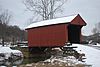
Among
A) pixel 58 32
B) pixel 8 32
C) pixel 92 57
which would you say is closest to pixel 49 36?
pixel 58 32

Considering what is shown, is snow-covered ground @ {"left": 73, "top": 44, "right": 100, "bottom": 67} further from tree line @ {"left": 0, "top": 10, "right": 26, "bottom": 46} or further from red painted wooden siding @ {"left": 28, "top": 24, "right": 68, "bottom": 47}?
tree line @ {"left": 0, "top": 10, "right": 26, "bottom": 46}

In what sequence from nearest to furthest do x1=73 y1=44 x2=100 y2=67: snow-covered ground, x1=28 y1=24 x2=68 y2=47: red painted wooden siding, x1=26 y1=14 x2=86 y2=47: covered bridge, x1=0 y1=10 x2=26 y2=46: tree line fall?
1. x1=73 y1=44 x2=100 y2=67: snow-covered ground
2. x1=26 y1=14 x2=86 y2=47: covered bridge
3. x1=28 y1=24 x2=68 y2=47: red painted wooden siding
4. x1=0 y1=10 x2=26 y2=46: tree line

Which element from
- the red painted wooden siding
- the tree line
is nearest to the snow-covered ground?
the red painted wooden siding

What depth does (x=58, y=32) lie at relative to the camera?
26.2 m

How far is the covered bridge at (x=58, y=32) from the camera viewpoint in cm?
2539

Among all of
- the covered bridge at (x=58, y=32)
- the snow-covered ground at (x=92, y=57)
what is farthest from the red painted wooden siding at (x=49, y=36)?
the snow-covered ground at (x=92, y=57)

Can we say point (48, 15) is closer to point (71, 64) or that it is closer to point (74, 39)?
point (74, 39)

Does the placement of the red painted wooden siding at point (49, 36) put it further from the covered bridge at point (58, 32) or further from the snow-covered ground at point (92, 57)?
the snow-covered ground at point (92, 57)

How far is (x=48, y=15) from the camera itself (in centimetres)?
5238

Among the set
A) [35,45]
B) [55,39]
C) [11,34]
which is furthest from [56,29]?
[11,34]

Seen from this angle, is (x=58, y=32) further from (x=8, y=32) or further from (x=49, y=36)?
(x=8, y=32)

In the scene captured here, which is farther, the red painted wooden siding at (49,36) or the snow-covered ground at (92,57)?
the red painted wooden siding at (49,36)

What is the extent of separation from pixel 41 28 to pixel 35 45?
10.5 feet

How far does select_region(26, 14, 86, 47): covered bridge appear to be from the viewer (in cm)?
2539
